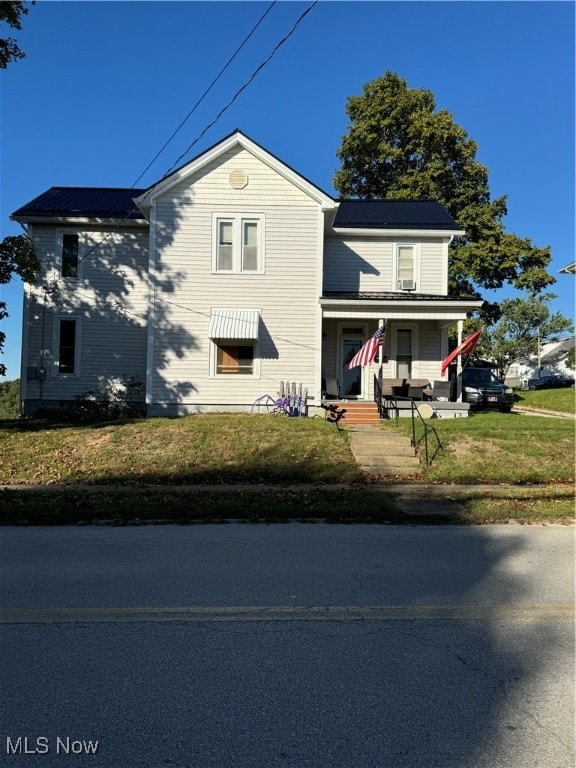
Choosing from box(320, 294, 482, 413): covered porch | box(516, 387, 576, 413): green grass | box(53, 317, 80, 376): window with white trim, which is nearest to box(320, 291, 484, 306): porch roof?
box(320, 294, 482, 413): covered porch

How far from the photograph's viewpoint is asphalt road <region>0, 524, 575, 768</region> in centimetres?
304

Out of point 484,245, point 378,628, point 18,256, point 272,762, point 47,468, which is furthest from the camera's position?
point 484,245

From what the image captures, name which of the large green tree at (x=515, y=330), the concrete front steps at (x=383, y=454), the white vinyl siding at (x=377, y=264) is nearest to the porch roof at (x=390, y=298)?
the white vinyl siding at (x=377, y=264)

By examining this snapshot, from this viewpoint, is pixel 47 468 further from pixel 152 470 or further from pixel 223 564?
pixel 223 564

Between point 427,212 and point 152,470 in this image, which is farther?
point 427,212

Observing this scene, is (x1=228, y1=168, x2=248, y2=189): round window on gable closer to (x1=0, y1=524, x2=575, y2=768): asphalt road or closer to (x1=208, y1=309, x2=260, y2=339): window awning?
(x1=208, y1=309, x2=260, y2=339): window awning

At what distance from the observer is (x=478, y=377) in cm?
2323

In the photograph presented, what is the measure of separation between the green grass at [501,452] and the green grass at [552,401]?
1171 centimetres

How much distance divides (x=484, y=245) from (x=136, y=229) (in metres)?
19.7

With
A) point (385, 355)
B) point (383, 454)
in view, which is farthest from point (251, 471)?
point (385, 355)

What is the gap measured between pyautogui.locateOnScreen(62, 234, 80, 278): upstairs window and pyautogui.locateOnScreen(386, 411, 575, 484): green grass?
39.9 ft

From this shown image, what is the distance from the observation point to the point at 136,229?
65.9 ft

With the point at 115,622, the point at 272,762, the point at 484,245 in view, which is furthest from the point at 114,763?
the point at 484,245

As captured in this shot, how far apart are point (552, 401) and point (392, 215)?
42.8 ft
